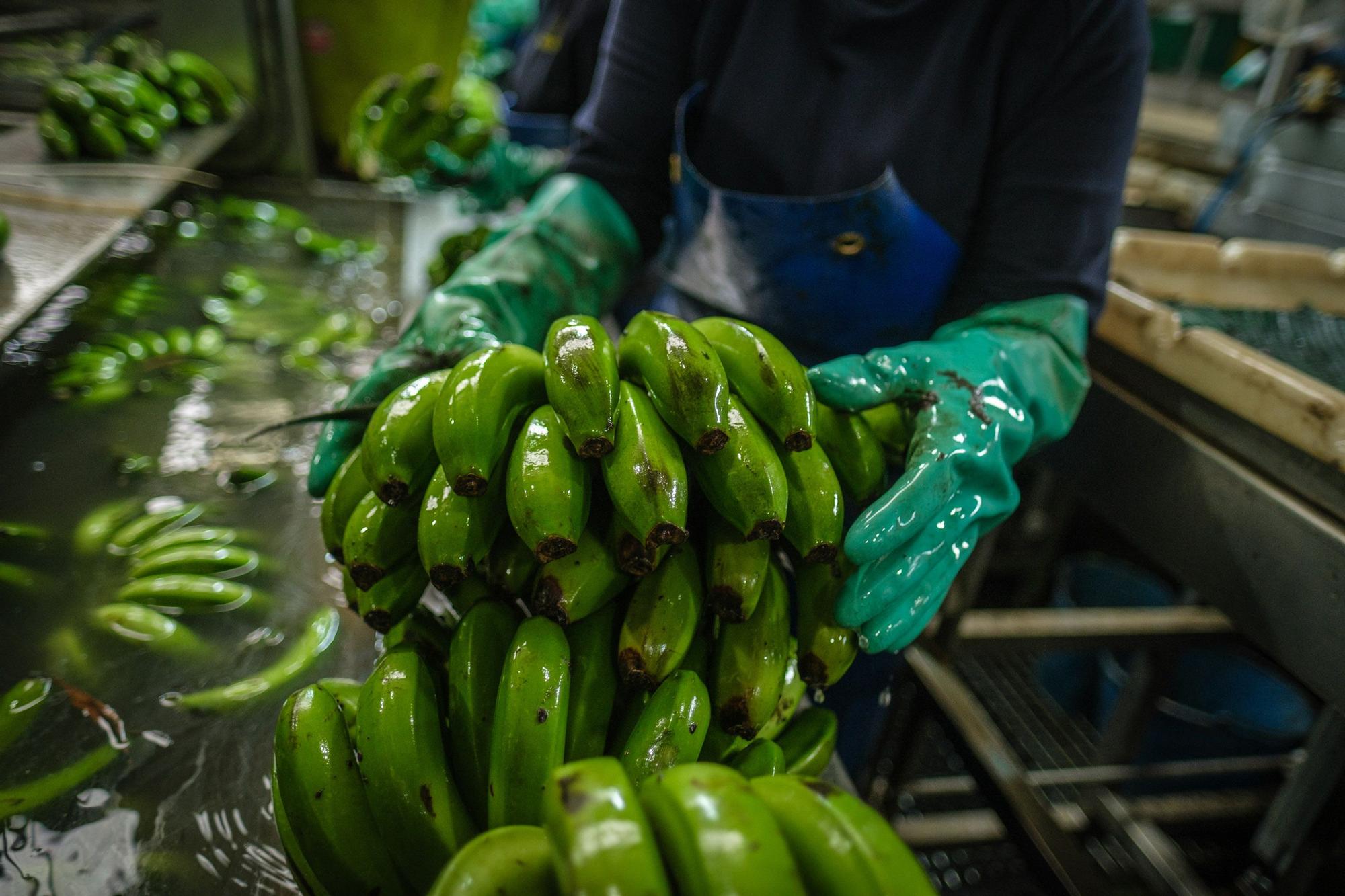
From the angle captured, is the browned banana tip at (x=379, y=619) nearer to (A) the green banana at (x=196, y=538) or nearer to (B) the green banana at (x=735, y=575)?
(B) the green banana at (x=735, y=575)

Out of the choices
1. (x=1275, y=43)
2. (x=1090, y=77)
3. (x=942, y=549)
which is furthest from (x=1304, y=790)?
(x=1275, y=43)

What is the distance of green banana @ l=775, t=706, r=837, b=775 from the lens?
108 centimetres

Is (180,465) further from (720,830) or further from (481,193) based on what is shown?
(481,193)

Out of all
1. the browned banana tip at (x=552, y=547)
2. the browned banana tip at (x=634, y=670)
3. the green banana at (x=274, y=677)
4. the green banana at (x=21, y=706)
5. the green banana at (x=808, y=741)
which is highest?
the browned banana tip at (x=552, y=547)

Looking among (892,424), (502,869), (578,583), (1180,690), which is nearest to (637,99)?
(892,424)

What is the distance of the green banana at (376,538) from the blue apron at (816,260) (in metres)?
1.12

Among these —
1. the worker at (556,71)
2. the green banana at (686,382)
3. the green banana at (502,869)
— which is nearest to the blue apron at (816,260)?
the green banana at (686,382)

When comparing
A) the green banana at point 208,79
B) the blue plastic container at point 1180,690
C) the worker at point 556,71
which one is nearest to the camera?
the blue plastic container at point 1180,690

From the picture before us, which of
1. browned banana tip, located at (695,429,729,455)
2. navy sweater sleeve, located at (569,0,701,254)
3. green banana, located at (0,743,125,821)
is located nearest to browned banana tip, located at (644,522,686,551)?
browned banana tip, located at (695,429,729,455)

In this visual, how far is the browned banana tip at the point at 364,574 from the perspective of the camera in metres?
0.99

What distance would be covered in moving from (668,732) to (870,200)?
1246 millimetres

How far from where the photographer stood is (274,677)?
1343 millimetres

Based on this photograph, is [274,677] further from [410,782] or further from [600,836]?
[600,836]

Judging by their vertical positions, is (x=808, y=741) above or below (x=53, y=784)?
above
